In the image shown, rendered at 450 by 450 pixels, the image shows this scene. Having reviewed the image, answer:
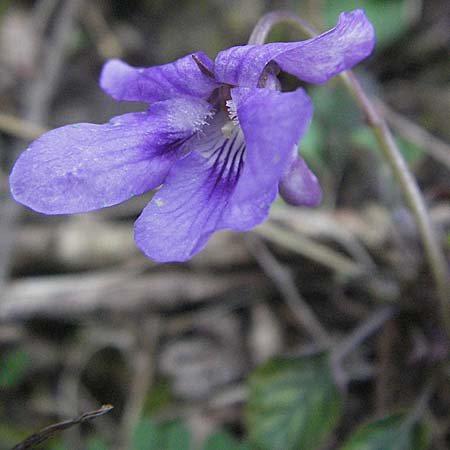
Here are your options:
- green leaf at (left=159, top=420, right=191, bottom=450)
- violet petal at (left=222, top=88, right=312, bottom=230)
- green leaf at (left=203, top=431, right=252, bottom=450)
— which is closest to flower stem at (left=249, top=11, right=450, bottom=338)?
violet petal at (left=222, top=88, right=312, bottom=230)

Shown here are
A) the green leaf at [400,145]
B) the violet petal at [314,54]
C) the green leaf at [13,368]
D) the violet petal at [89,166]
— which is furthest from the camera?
the green leaf at [400,145]

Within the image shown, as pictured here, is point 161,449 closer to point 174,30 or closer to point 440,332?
point 440,332

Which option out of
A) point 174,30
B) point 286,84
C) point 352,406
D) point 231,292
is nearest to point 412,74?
point 286,84

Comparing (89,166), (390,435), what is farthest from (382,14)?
(89,166)

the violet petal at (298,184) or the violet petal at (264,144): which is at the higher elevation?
the violet petal at (264,144)

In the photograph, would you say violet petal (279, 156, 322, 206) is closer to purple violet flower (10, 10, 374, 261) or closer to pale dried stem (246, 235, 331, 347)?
purple violet flower (10, 10, 374, 261)

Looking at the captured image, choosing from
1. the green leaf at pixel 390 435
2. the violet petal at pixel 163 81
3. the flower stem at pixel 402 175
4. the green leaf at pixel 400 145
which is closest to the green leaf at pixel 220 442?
the green leaf at pixel 390 435

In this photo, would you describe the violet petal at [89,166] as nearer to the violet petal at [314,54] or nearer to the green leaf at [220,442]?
the violet petal at [314,54]

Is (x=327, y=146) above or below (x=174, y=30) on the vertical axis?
below
